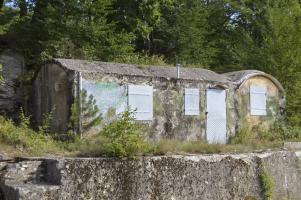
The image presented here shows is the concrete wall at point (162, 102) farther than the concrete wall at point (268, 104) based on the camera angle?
No

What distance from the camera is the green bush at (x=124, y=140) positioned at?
32.4 feet

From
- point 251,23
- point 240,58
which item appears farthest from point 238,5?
point 240,58

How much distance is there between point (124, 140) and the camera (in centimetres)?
1005

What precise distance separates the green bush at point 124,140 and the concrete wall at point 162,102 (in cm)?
304

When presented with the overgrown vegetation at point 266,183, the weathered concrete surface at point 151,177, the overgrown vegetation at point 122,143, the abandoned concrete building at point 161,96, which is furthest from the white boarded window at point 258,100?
the overgrown vegetation at point 122,143

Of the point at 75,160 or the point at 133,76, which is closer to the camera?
the point at 75,160

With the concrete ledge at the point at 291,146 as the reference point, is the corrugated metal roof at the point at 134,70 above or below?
above

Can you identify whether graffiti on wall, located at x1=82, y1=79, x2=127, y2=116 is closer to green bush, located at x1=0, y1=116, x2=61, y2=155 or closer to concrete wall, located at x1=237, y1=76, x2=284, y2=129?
green bush, located at x1=0, y1=116, x2=61, y2=155

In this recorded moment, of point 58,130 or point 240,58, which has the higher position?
point 240,58

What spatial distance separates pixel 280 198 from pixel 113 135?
507 cm

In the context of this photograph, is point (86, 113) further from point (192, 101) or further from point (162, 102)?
point (192, 101)

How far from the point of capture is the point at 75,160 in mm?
9164

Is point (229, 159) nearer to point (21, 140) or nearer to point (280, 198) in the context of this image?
point (280, 198)

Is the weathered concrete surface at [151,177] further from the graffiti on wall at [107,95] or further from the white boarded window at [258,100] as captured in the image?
the white boarded window at [258,100]
